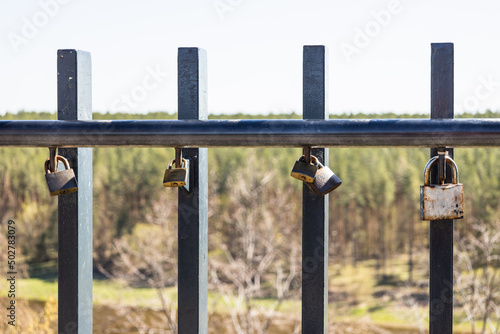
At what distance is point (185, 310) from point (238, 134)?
0.46 m

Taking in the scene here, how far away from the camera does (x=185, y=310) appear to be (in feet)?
4.21

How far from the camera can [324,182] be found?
1160mm

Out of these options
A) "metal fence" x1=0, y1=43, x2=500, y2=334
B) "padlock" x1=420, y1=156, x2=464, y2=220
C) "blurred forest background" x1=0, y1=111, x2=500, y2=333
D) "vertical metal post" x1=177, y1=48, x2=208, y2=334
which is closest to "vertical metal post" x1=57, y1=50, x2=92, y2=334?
"metal fence" x1=0, y1=43, x2=500, y2=334

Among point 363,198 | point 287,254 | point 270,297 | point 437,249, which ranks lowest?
point 270,297

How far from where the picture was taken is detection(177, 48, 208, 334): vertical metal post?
1257 millimetres

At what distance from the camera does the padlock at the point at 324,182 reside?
3.78 feet

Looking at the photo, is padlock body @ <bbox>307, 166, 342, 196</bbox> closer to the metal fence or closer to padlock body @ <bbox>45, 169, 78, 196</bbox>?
the metal fence

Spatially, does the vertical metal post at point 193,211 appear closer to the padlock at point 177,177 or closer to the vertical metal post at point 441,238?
the padlock at point 177,177

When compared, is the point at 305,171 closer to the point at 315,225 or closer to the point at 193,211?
the point at 315,225

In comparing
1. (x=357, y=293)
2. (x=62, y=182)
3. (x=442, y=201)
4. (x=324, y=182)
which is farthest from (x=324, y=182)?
(x=357, y=293)

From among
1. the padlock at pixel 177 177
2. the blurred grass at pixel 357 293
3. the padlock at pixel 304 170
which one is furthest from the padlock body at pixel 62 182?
the blurred grass at pixel 357 293

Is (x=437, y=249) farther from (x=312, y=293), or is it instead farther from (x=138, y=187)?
(x=138, y=187)

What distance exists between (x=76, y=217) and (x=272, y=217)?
85.9 ft

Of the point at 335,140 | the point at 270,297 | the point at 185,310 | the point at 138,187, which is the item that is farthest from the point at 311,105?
the point at 138,187
